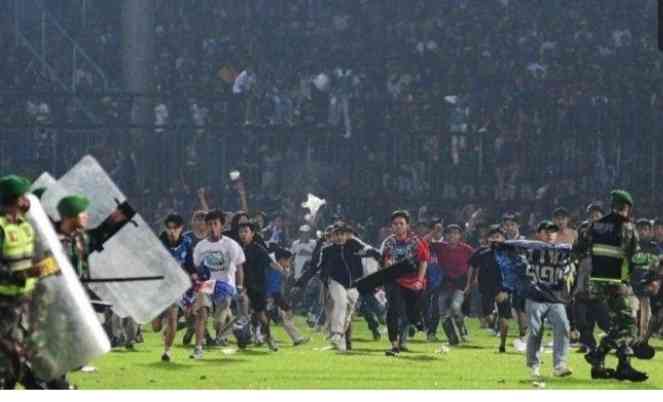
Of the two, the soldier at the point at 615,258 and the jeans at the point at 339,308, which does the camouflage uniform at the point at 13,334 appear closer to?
the soldier at the point at 615,258

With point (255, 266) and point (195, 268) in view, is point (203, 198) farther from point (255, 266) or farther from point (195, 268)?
point (195, 268)

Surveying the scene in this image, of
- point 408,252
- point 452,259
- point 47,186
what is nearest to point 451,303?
point 452,259

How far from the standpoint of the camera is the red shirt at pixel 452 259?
96.2 feet

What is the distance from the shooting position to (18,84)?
42.2 m

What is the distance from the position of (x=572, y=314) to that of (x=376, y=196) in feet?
40.3

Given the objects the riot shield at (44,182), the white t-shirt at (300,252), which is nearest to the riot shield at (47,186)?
the riot shield at (44,182)

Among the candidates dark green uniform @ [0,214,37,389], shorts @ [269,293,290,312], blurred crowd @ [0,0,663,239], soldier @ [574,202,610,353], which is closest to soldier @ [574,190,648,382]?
soldier @ [574,202,610,353]

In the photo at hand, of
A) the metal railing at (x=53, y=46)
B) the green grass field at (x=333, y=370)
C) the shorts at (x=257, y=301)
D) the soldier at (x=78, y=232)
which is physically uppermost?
the metal railing at (x=53, y=46)

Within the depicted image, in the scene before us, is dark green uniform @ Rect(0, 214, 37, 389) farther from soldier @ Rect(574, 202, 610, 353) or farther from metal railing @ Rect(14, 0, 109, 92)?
metal railing @ Rect(14, 0, 109, 92)

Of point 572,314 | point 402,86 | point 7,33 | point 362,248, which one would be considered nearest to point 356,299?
point 362,248

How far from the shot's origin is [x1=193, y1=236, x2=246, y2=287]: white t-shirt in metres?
24.8

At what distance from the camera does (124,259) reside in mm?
15477

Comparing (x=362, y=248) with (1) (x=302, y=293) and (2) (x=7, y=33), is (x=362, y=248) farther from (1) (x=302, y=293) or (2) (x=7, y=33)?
(2) (x=7, y=33)

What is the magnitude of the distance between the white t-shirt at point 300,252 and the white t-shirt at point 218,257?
845cm
